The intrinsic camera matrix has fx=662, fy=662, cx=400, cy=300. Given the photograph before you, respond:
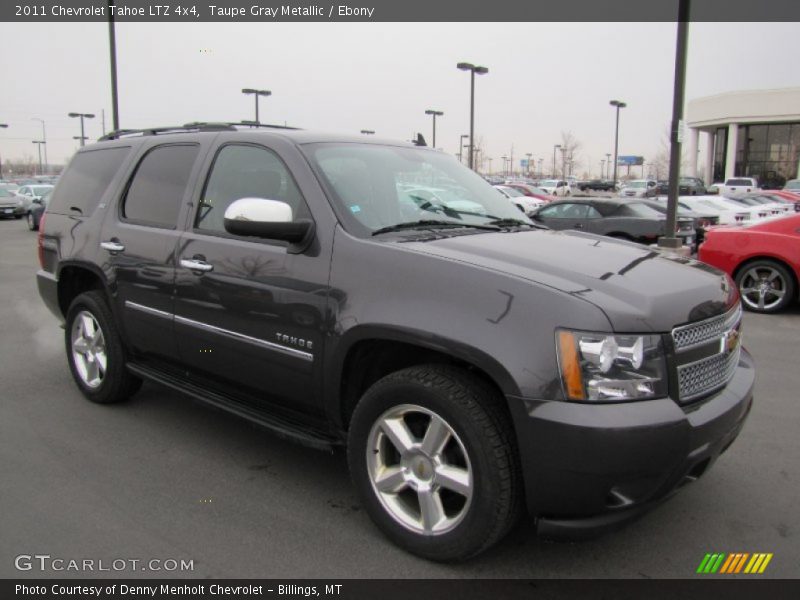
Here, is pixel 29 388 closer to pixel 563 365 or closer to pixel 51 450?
pixel 51 450

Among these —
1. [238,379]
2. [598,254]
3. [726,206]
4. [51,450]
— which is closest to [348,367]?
[238,379]

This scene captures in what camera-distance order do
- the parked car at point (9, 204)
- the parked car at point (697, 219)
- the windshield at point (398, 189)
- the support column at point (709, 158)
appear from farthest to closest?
the support column at point (709, 158), the parked car at point (9, 204), the parked car at point (697, 219), the windshield at point (398, 189)

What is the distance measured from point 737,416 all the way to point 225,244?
264cm

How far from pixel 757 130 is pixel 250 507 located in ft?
226

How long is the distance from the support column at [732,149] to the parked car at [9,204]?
185 ft

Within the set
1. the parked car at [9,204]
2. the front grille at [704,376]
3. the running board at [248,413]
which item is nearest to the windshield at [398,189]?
the running board at [248,413]

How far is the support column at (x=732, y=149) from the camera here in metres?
60.0

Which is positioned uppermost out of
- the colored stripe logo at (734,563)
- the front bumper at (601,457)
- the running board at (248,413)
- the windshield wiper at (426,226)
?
the windshield wiper at (426,226)

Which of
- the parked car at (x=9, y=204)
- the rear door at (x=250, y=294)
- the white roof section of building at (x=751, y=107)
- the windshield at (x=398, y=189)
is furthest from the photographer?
the white roof section of building at (x=751, y=107)

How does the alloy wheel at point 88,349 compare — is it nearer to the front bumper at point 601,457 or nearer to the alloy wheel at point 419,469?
the alloy wheel at point 419,469

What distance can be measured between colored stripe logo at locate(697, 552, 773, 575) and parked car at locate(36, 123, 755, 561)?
0.55 m

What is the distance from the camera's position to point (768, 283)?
880 cm

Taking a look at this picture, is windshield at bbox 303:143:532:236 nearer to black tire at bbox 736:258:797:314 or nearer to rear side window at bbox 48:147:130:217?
rear side window at bbox 48:147:130:217

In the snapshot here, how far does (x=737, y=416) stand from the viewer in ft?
9.29
